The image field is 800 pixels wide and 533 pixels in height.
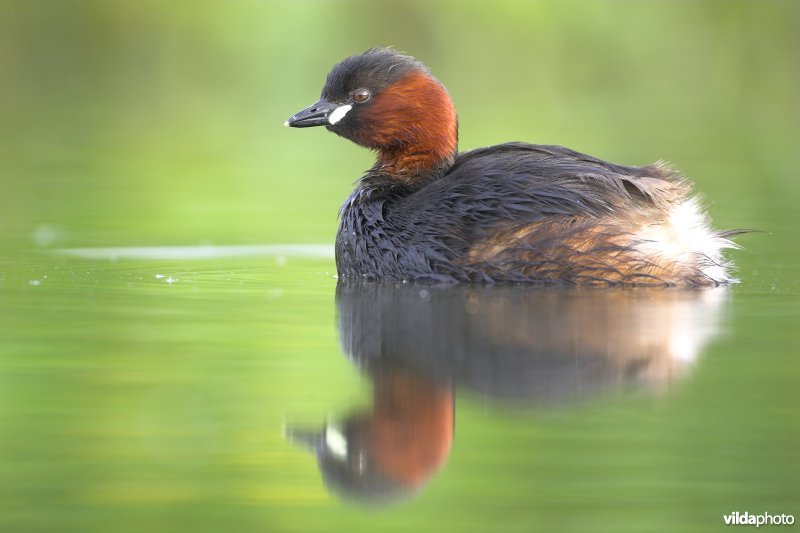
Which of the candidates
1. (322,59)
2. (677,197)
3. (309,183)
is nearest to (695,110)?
(322,59)

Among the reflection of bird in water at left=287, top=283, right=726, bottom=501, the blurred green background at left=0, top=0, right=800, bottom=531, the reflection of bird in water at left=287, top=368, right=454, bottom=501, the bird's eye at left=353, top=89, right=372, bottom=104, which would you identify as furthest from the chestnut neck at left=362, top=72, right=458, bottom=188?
the reflection of bird in water at left=287, top=368, right=454, bottom=501

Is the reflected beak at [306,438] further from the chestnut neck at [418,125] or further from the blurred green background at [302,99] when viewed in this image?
the blurred green background at [302,99]

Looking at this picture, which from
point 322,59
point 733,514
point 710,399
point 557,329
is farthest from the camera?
point 322,59

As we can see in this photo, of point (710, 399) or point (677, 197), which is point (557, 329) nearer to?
point (710, 399)

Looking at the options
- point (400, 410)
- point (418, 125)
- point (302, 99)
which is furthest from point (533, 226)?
point (302, 99)

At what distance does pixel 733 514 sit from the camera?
3959 millimetres

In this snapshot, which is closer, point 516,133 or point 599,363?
point 599,363

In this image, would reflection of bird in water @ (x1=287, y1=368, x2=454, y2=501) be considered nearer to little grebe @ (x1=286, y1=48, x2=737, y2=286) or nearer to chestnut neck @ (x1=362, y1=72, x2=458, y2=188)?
little grebe @ (x1=286, y1=48, x2=737, y2=286)

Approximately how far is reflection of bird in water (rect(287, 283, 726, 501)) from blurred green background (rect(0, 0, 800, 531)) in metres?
0.10

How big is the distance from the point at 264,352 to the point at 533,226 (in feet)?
6.48

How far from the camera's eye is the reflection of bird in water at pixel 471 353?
4512mm

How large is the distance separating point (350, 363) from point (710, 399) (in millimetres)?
1411

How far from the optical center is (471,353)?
5750 mm

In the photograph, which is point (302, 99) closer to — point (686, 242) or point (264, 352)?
point (686, 242)
